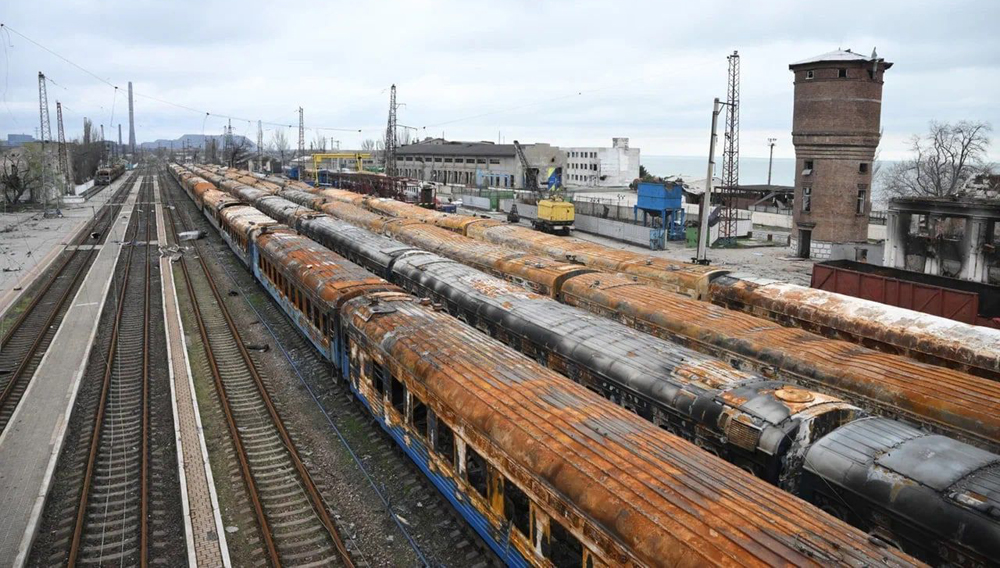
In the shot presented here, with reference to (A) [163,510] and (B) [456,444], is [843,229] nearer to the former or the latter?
(B) [456,444]

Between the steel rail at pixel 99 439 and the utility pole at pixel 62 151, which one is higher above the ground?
the utility pole at pixel 62 151

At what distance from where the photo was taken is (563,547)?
7559mm

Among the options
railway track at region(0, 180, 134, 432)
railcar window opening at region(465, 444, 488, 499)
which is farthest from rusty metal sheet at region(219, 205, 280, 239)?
railcar window opening at region(465, 444, 488, 499)

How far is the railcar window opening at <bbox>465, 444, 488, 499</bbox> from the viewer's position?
30.7 ft

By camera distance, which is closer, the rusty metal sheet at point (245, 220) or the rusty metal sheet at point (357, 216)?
the rusty metal sheet at point (245, 220)

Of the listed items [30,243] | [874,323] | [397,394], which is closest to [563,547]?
[397,394]

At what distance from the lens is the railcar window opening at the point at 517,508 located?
27.2ft

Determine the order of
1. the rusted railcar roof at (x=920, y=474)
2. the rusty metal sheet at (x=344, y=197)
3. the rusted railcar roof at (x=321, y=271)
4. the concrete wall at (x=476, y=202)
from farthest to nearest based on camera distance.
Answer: the concrete wall at (x=476, y=202) → the rusty metal sheet at (x=344, y=197) → the rusted railcar roof at (x=321, y=271) → the rusted railcar roof at (x=920, y=474)

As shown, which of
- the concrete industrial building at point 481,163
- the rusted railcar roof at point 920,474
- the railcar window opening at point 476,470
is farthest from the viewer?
the concrete industrial building at point 481,163

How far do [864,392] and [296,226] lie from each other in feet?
96.0

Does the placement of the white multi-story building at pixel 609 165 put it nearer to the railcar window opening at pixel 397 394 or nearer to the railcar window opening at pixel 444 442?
the railcar window opening at pixel 397 394

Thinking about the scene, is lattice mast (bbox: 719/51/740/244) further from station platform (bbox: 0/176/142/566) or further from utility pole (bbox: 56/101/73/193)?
utility pole (bbox: 56/101/73/193)

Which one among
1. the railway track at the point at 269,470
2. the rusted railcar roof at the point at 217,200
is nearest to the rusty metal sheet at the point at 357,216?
the rusted railcar roof at the point at 217,200

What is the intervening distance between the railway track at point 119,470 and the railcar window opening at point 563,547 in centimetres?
680
